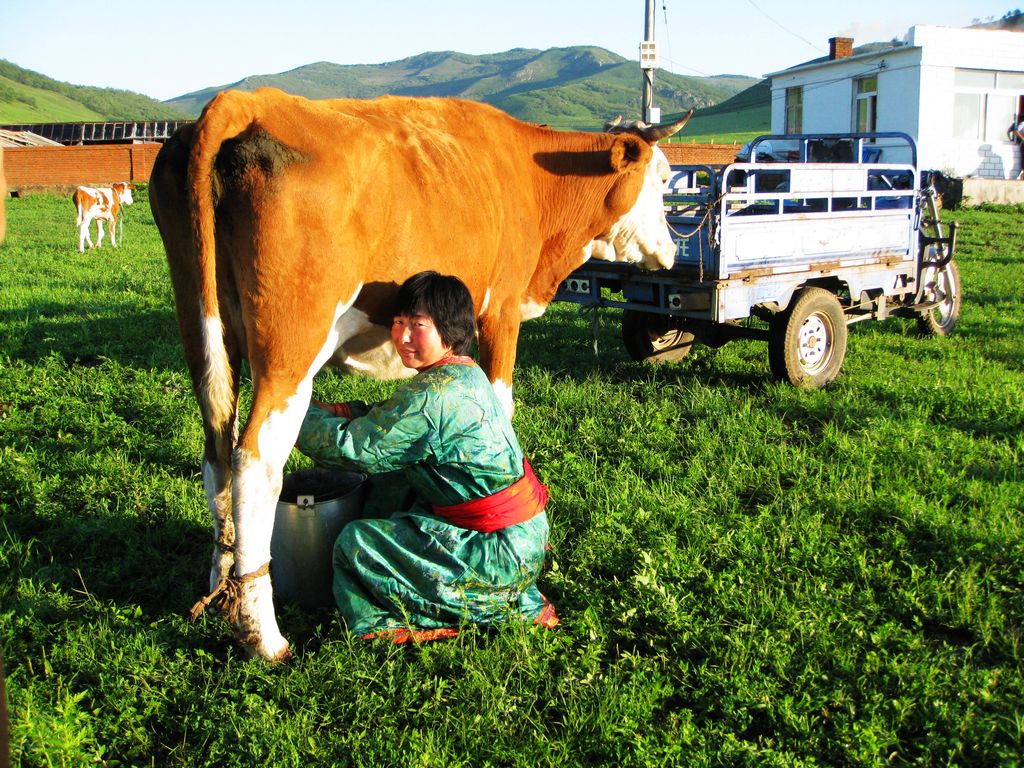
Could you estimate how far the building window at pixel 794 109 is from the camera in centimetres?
3169

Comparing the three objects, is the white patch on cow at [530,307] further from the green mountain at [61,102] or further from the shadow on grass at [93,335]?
the green mountain at [61,102]

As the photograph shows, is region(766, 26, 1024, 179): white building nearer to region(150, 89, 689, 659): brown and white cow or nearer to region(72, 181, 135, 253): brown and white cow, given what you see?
region(72, 181, 135, 253): brown and white cow

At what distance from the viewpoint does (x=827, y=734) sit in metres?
2.87

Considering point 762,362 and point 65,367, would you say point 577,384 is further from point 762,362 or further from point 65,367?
point 65,367

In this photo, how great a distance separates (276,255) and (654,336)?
480 cm

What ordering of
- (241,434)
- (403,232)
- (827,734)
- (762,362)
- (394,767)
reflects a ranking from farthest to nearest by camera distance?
(762,362) → (403,232) → (241,434) → (827,734) → (394,767)

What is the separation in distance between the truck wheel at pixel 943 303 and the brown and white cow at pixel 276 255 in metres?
6.05

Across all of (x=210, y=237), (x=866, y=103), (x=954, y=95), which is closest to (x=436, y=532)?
(x=210, y=237)

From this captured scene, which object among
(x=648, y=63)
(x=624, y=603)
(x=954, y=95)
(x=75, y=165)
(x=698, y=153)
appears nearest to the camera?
(x=624, y=603)

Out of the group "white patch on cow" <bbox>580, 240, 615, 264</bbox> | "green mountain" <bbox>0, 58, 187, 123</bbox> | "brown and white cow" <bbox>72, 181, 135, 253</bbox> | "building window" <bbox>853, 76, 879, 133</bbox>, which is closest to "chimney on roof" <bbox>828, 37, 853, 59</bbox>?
"building window" <bbox>853, 76, 879, 133</bbox>

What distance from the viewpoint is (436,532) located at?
3316 millimetres

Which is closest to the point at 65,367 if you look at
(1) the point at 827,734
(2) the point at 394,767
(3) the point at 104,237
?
(2) the point at 394,767

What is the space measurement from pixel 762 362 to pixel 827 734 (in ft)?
16.1

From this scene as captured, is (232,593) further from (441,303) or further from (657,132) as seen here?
(657,132)
